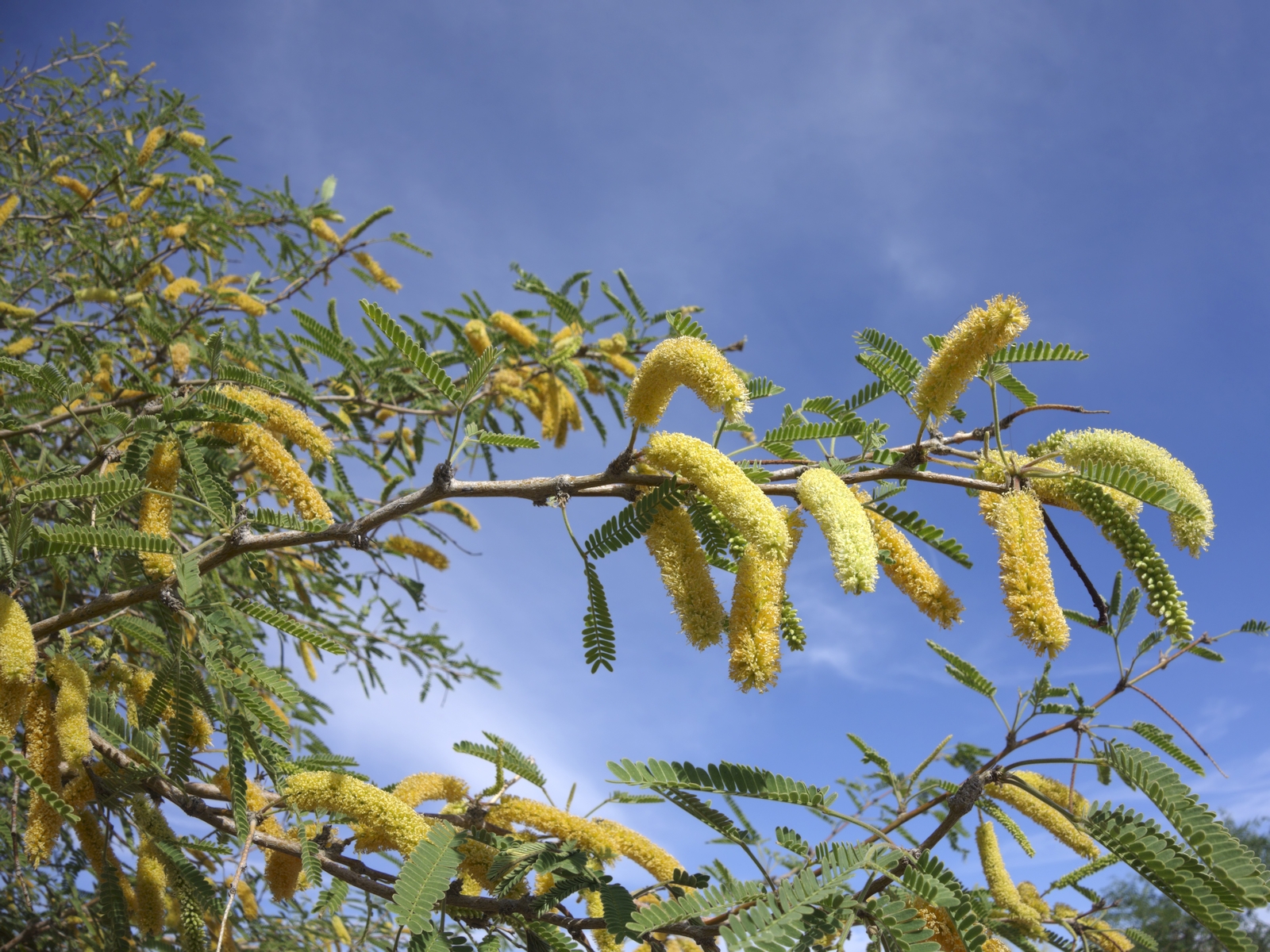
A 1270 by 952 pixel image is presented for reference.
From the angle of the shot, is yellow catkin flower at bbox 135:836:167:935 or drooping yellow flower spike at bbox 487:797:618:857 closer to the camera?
drooping yellow flower spike at bbox 487:797:618:857

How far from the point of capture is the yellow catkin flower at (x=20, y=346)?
4546 millimetres

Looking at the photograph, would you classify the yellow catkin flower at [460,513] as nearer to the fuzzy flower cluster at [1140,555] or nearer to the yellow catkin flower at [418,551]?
the yellow catkin flower at [418,551]

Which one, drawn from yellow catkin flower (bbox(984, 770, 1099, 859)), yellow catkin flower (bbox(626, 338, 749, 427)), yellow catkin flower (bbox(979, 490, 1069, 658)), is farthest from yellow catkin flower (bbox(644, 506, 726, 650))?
yellow catkin flower (bbox(984, 770, 1099, 859))

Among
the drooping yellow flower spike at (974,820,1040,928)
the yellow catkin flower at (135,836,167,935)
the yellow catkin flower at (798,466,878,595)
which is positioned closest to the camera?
the yellow catkin flower at (798,466,878,595)

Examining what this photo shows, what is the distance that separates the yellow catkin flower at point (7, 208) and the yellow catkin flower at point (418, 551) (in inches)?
→ 141

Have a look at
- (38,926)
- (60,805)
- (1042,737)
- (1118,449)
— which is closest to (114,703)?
(60,805)

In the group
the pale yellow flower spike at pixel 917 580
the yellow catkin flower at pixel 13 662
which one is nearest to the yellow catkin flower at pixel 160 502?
the yellow catkin flower at pixel 13 662

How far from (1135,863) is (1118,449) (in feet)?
3.28

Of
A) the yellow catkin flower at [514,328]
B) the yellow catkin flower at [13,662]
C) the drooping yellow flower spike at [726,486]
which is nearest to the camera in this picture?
the drooping yellow flower spike at [726,486]

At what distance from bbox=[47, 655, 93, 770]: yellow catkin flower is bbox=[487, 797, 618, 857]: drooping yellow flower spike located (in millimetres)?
1308

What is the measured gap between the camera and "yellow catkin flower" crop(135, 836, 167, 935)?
275cm

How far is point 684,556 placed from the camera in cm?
211

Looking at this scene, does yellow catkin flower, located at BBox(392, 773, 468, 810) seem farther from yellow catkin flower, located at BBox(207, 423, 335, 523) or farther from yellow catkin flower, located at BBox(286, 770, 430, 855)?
yellow catkin flower, located at BBox(207, 423, 335, 523)

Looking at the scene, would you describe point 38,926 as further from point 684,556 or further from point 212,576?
point 684,556
